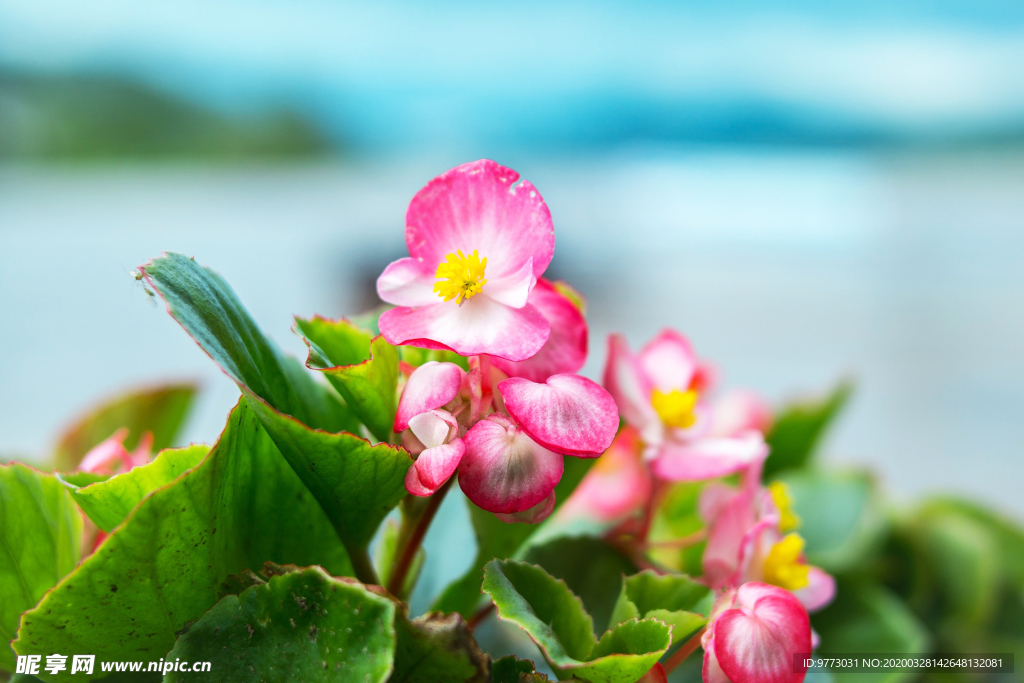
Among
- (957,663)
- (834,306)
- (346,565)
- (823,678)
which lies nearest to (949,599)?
(957,663)

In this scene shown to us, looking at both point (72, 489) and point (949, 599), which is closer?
point (72, 489)

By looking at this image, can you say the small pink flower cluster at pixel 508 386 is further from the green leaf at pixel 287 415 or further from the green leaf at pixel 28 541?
the green leaf at pixel 28 541

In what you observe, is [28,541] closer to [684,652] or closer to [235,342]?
[235,342]

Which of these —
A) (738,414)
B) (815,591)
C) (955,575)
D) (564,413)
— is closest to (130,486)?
(564,413)

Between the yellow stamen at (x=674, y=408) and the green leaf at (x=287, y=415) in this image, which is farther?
the yellow stamen at (x=674, y=408)

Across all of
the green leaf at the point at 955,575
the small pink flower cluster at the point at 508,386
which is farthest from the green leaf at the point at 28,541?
the green leaf at the point at 955,575

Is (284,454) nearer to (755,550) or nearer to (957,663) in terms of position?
(755,550)
